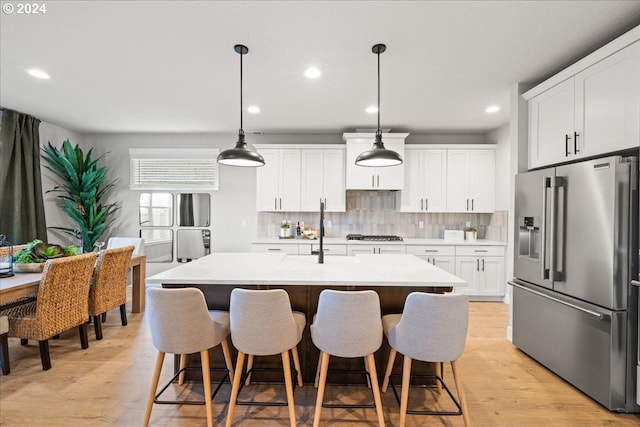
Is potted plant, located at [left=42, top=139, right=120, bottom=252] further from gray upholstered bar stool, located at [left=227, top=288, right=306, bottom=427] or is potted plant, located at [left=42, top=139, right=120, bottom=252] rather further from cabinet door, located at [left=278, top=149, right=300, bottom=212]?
gray upholstered bar stool, located at [left=227, top=288, right=306, bottom=427]

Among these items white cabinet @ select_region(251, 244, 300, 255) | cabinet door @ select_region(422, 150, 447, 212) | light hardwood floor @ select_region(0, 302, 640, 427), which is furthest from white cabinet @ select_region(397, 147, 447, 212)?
light hardwood floor @ select_region(0, 302, 640, 427)

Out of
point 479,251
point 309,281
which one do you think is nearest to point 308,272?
point 309,281

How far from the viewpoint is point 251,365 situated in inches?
88.3

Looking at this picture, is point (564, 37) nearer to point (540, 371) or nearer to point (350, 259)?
point (350, 259)

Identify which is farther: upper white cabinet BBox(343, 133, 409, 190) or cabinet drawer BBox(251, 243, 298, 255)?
upper white cabinet BBox(343, 133, 409, 190)

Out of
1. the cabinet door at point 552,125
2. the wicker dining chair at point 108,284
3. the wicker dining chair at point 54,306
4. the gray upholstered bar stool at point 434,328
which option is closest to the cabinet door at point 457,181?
the cabinet door at point 552,125

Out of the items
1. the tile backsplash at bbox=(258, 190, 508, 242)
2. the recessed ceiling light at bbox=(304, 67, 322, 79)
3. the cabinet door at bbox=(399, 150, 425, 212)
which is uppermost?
the recessed ceiling light at bbox=(304, 67, 322, 79)

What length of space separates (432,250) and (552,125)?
84.8 inches

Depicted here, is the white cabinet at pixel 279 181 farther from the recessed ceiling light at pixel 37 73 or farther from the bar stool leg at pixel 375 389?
the bar stool leg at pixel 375 389

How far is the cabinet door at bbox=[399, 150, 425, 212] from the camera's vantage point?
466 cm

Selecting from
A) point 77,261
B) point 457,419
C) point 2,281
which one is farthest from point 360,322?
point 2,281

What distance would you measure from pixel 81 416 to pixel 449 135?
5.36m

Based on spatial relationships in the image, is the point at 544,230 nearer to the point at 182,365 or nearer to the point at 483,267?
the point at 483,267

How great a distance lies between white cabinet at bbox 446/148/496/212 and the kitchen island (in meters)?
2.47
